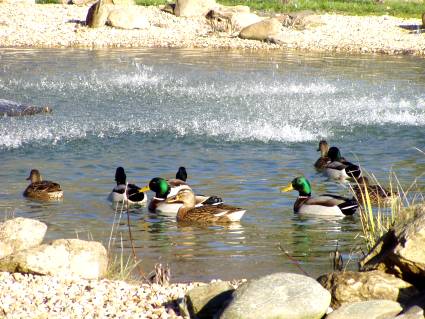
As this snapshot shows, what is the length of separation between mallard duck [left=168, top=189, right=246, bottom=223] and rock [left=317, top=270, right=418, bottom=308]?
5330 mm

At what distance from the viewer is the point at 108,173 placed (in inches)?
673

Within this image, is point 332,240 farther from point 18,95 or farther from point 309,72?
point 309,72

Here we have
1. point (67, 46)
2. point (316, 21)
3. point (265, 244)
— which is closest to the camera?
point (265, 244)

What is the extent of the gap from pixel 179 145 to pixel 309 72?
1379cm

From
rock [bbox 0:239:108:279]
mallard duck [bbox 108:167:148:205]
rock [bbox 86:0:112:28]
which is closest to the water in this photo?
mallard duck [bbox 108:167:148:205]

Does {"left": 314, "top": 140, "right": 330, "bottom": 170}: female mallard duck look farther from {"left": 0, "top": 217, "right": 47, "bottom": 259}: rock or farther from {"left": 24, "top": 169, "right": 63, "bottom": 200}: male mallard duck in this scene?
{"left": 0, "top": 217, "right": 47, "bottom": 259}: rock

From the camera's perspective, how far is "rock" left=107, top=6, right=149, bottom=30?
41688mm

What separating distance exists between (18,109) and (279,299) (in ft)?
51.9

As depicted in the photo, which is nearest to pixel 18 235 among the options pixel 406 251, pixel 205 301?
pixel 205 301

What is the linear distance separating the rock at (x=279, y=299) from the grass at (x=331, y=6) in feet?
126

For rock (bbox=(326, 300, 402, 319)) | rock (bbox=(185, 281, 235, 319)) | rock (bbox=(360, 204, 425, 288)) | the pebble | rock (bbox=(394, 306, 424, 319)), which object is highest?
rock (bbox=(360, 204, 425, 288))

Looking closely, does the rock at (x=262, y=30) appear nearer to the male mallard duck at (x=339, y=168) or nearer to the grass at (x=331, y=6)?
the grass at (x=331, y=6)

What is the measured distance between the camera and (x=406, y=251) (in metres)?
8.30

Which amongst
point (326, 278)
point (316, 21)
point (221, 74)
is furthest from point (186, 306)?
point (316, 21)
